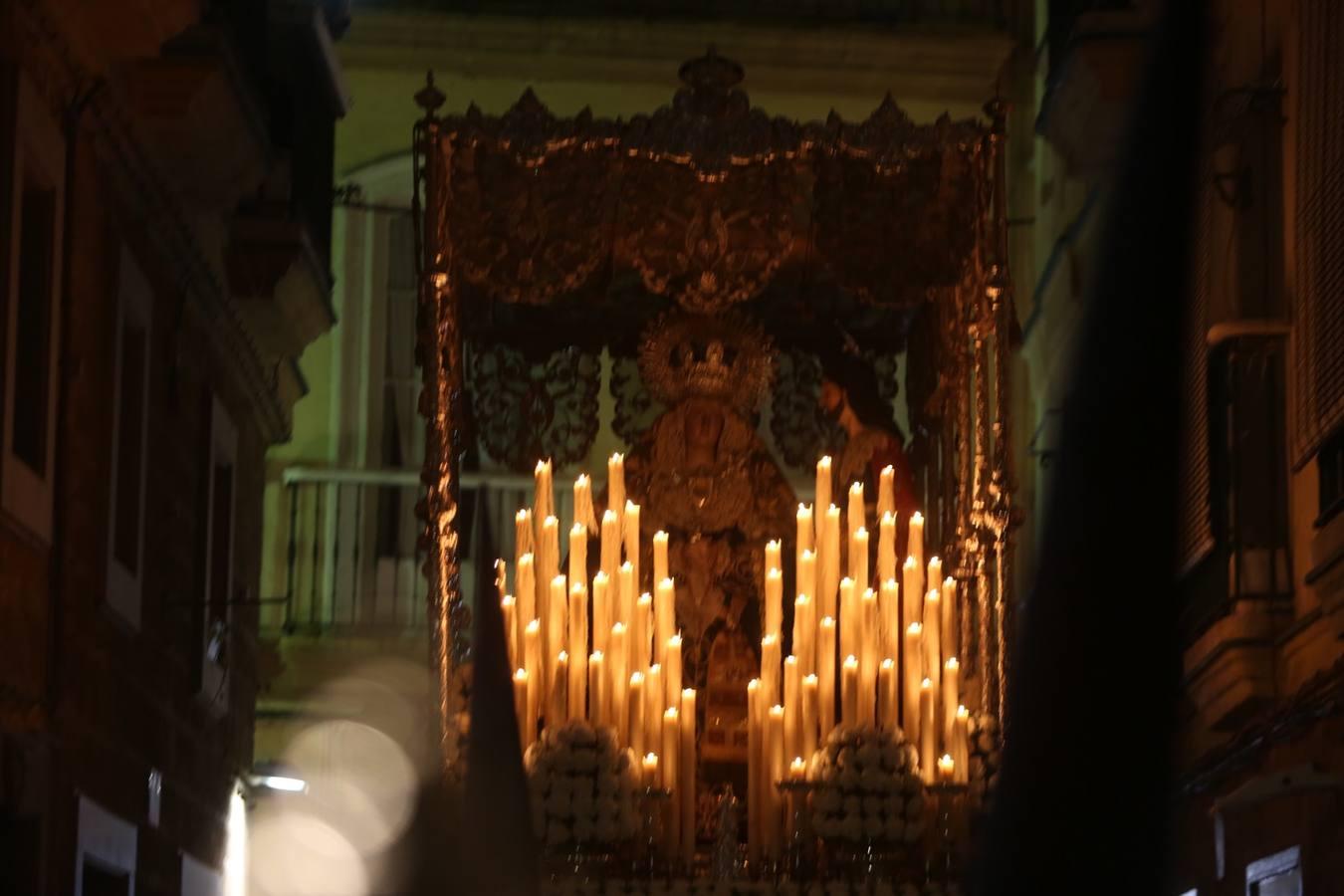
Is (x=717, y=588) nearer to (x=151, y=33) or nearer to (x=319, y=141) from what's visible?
(x=151, y=33)

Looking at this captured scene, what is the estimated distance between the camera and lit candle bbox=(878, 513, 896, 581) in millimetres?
8953

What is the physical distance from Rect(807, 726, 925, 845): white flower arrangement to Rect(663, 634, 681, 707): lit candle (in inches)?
27.4

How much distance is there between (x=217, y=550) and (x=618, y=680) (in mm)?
3790

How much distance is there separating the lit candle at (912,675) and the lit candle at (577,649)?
4.17 ft

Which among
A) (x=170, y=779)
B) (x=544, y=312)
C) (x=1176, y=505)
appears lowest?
Result: (x=1176, y=505)

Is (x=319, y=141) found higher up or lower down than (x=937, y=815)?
higher up

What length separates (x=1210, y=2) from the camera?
1.03 m

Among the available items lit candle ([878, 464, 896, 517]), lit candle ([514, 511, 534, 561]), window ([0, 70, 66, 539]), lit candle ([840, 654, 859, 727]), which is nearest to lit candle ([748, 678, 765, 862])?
lit candle ([840, 654, 859, 727])

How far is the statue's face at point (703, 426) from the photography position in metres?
9.86

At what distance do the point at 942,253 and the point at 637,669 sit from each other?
7.16 feet

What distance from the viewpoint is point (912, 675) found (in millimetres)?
8883

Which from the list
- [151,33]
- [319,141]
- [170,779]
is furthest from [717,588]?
[319,141]

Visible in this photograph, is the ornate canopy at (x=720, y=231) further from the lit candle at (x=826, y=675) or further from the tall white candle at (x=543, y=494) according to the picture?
the lit candle at (x=826, y=675)

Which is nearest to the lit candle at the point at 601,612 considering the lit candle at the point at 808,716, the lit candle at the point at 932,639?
the lit candle at the point at 808,716
